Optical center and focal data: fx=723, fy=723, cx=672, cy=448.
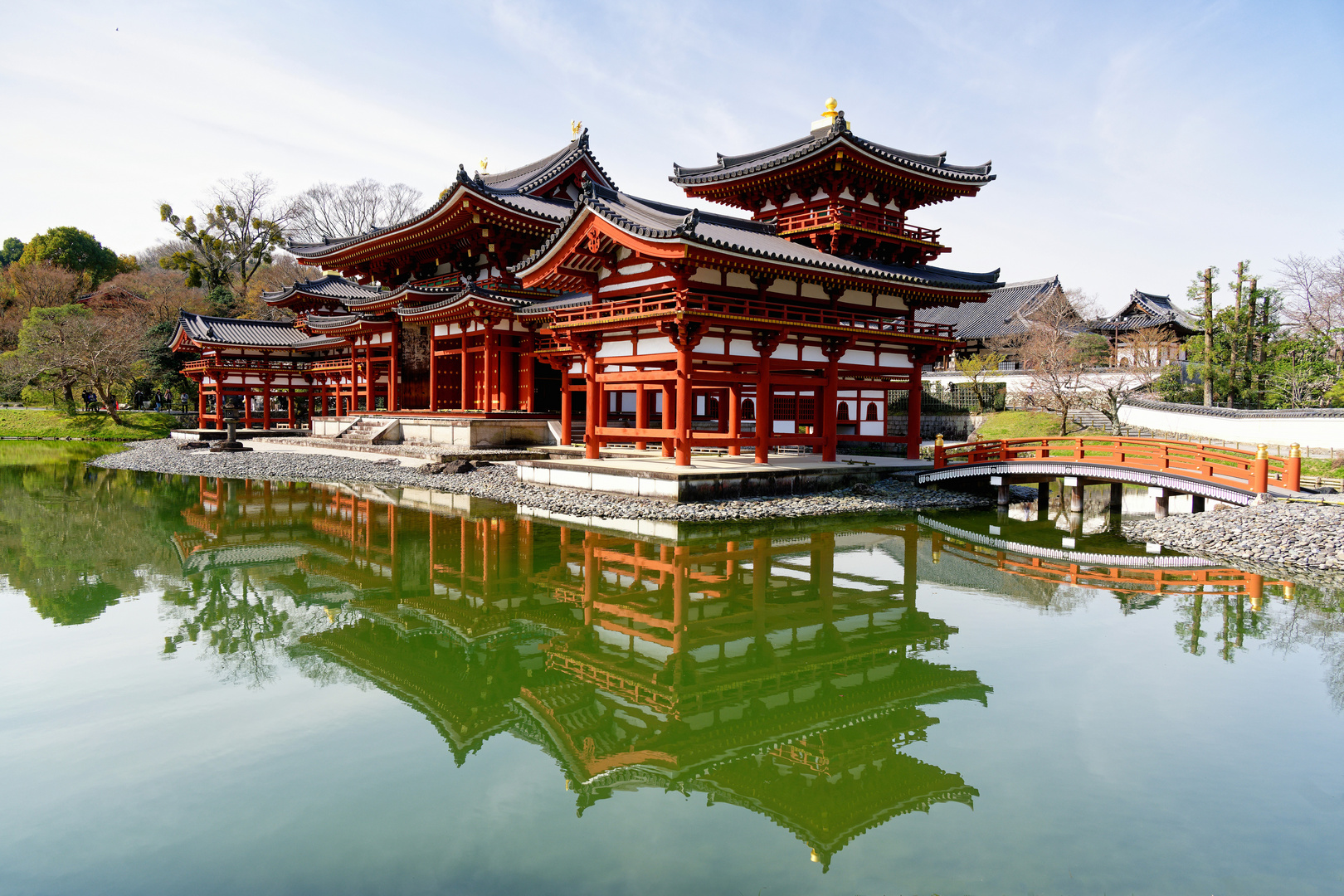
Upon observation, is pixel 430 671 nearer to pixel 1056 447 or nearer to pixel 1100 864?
pixel 1100 864

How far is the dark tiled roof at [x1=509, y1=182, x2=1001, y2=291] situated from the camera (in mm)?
15859

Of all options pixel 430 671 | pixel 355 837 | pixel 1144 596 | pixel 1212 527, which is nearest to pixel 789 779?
pixel 355 837

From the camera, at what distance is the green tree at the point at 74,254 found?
52.8m

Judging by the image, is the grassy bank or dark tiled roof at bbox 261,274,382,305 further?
the grassy bank

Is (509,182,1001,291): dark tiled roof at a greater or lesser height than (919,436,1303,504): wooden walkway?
greater

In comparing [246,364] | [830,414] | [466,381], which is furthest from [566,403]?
[246,364]

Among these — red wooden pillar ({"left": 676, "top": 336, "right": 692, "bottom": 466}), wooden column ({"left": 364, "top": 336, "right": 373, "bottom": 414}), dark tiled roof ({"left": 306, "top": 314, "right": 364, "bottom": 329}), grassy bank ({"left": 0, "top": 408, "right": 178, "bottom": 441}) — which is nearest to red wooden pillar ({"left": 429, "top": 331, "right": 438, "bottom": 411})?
dark tiled roof ({"left": 306, "top": 314, "right": 364, "bottom": 329})

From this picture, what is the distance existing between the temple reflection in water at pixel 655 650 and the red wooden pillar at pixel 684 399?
11.7 feet

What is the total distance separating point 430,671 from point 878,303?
1768 centimetres

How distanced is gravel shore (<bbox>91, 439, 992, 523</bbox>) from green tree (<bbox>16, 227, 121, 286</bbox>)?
1389 inches

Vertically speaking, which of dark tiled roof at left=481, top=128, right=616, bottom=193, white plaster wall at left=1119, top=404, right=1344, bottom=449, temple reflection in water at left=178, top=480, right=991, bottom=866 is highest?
dark tiled roof at left=481, top=128, right=616, bottom=193

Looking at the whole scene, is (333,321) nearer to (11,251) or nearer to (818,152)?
(818,152)

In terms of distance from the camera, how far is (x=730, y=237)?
60.5 feet

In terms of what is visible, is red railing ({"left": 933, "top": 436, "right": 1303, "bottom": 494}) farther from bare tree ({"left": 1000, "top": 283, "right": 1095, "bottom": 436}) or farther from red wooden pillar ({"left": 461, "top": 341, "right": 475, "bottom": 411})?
red wooden pillar ({"left": 461, "top": 341, "right": 475, "bottom": 411})
